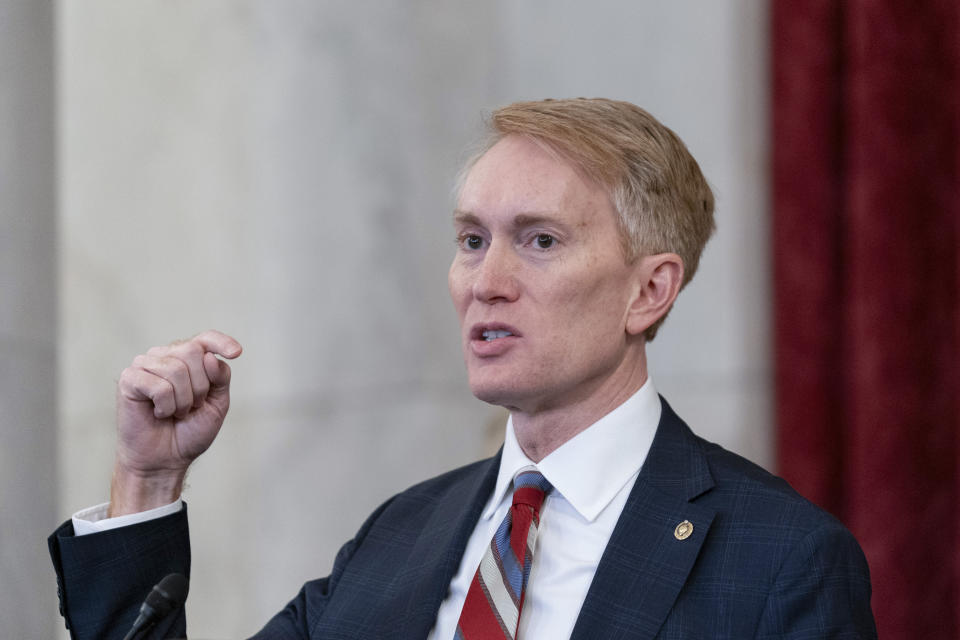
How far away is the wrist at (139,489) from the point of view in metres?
2.01

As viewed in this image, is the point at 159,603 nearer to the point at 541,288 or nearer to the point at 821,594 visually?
the point at 541,288

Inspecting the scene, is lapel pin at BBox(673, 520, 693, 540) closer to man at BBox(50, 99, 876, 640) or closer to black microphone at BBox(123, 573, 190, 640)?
man at BBox(50, 99, 876, 640)

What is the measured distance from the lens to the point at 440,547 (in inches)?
81.2

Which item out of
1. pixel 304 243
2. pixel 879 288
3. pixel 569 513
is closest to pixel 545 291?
pixel 569 513

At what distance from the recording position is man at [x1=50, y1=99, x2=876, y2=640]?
1.83m

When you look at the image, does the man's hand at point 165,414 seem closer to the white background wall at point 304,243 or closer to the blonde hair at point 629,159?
the blonde hair at point 629,159

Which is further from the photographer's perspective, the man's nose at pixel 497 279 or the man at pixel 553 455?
the man's nose at pixel 497 279

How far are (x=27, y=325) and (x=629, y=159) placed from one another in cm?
107

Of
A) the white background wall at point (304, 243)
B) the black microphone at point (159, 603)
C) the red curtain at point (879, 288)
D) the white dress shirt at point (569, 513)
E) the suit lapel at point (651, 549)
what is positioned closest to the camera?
the black microphone at point (159, 603)

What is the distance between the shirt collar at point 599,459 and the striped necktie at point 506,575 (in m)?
0.05

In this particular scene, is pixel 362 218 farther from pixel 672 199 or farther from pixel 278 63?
pixel 672 199

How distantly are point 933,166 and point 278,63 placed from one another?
76.0 inches

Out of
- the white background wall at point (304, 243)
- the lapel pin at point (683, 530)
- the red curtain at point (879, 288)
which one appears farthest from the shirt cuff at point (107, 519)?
the red curtain at point (879, 288)

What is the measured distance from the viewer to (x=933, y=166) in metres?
3.37
